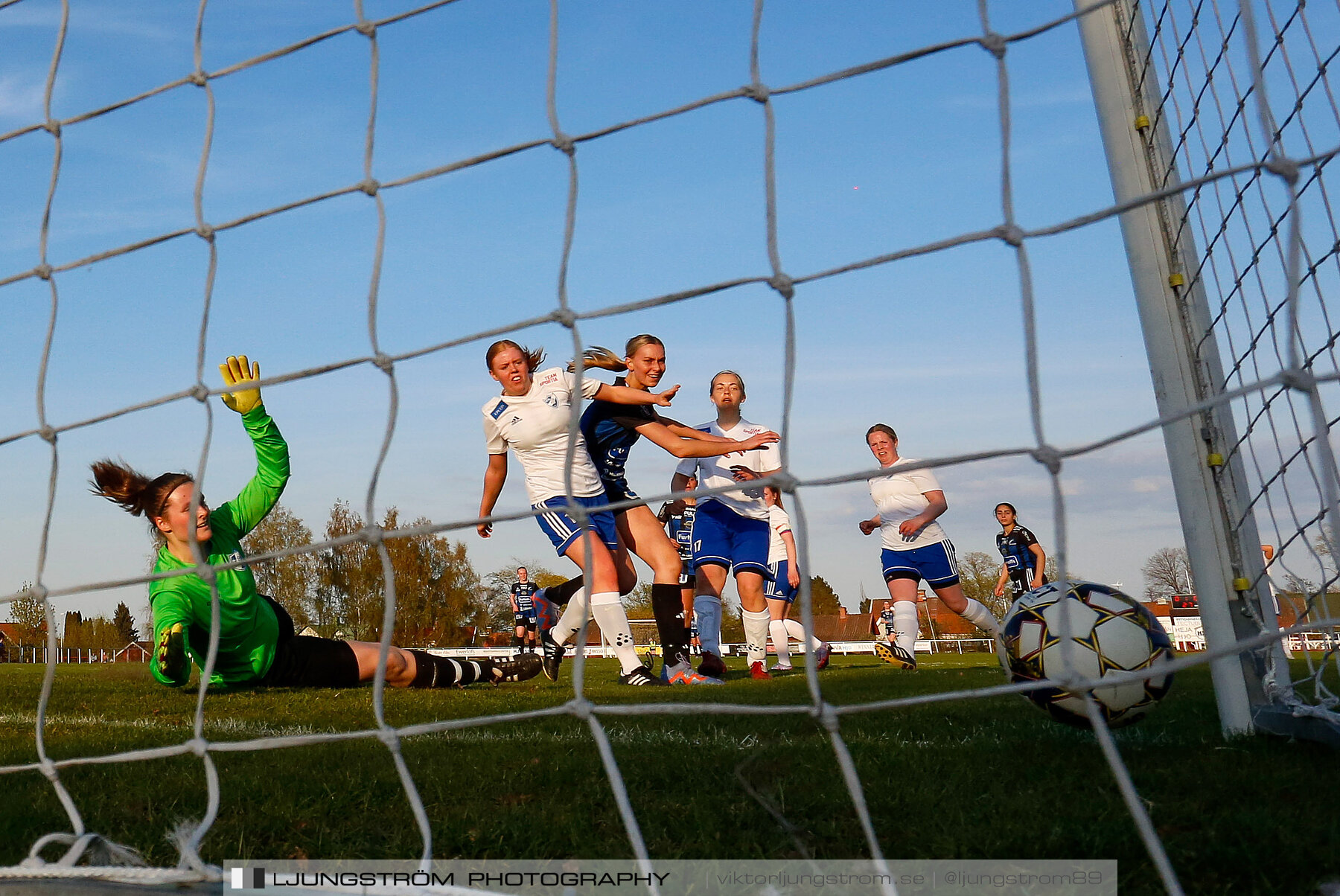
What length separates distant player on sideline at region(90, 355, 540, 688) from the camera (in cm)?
430

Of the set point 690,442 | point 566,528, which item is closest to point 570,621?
point 566,528

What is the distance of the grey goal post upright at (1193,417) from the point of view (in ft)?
8.71

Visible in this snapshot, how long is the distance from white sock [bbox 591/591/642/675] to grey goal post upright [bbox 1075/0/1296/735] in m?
3.04

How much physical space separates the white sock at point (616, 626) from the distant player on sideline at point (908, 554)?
243 cm

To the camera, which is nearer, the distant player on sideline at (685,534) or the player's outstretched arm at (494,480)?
the player's outstretched arm at (494,480)

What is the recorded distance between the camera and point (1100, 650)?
2.61 m

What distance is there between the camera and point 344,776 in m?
2.35

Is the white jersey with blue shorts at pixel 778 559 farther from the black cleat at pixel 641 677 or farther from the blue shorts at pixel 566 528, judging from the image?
the blue shorts at pixel 566 528

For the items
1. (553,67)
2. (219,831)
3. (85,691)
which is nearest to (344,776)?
(219,831)

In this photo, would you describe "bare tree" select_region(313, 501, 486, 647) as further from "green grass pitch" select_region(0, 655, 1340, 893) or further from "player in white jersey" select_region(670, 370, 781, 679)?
"green grass pitch" select_region(0, 655, 1340, 893)

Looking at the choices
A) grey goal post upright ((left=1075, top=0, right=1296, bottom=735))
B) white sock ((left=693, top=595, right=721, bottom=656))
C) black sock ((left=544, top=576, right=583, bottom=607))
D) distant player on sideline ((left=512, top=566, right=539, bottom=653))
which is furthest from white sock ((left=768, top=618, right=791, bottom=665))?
distant player on sideline ((left=512, top=566, right=539, bottom=653))

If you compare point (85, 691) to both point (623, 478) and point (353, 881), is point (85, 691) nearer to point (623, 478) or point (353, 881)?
point (623, 478)

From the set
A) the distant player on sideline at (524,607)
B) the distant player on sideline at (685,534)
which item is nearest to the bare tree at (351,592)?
the distant player on sideline at (524,607)

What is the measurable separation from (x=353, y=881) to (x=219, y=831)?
46 centimetres
